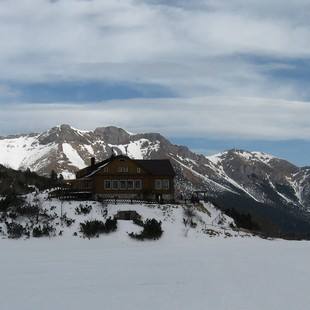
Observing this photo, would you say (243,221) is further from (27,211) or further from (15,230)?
(15,230)

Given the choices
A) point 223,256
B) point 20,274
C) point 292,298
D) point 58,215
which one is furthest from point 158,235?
point 292,298

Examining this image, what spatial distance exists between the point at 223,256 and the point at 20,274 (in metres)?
16.0

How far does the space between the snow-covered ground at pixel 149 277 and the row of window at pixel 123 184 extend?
22061 mm

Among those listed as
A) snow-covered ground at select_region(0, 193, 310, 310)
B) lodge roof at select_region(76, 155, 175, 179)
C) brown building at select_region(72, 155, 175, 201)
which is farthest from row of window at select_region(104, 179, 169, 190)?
snow-covered ground at select_region(0, 193, 310, 310)

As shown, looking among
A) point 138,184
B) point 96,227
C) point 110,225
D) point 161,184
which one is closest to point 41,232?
point 96,227

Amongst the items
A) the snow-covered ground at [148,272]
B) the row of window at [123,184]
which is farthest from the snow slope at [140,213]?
the row of window at [123,184]

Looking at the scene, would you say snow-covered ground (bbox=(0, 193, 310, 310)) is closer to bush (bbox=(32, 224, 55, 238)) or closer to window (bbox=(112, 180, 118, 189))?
bush (bbox=(32, 224, 55, 238))

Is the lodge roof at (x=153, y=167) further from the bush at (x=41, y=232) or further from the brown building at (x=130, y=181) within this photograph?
the bush at (x=41, y=232)

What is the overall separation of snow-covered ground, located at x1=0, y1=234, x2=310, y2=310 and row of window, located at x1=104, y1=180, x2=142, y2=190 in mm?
22061

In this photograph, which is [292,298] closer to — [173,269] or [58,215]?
[173,269]

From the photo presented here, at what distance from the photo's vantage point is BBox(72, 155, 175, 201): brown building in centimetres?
7206

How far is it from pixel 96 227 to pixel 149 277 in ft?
82.6

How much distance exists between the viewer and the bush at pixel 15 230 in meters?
52.2

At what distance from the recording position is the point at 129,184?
7300cm
